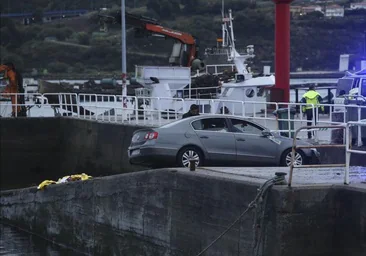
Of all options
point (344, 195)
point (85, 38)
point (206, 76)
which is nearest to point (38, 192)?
point (344, 195)

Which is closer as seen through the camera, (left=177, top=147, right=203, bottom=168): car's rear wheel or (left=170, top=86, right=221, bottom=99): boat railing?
(left=177, top=147, right=203, bottom=168): car's rear wheel

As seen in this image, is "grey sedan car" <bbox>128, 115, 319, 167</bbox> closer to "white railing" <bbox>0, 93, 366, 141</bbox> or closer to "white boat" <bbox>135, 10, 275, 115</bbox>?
"white railing" <bbox>0, 93, 366, 141</bbox>

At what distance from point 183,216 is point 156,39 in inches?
1663

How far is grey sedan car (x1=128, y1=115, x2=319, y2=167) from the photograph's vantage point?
51.8ft

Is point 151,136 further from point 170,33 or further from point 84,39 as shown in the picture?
point 84,39

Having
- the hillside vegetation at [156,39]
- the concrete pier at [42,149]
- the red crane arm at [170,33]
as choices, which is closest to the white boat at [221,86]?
the red crane arm at [170,33]

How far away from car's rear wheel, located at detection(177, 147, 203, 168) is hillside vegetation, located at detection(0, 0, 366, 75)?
36.5 metres

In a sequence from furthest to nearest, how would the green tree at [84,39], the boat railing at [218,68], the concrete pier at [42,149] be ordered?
the green tree at [84,39], the boat railing at [218,68], the concrete pier at [42,149]

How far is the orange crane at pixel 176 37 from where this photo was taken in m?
33.3

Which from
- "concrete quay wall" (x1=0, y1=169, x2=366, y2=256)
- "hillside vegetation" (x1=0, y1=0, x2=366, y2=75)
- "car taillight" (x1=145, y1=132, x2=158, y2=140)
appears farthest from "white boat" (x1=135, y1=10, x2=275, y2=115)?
"hillside vegetation" (x1=0, y1=0, x2=366, y2=75)

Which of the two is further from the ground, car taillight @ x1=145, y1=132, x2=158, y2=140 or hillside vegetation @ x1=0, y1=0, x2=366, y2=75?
hillside vegetation @ x1=0, y1=0, x2=366, y2=75

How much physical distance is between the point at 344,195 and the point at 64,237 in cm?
866

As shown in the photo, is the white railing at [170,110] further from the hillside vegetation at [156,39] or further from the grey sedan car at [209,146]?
the hillside vegetation at [156,39]

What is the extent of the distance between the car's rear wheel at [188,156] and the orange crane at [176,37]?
56.0 ft
